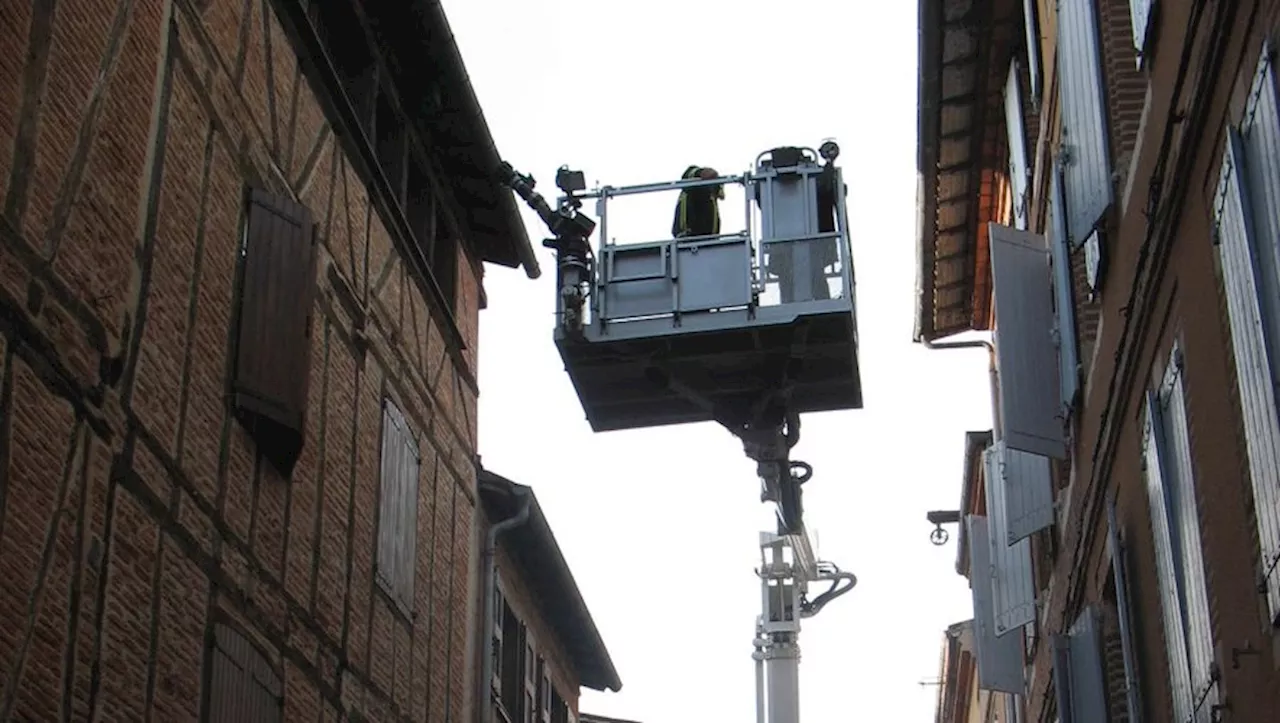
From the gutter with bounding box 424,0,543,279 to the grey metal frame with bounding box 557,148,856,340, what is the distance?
97 centimetres

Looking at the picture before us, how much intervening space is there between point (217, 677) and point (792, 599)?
1872 cm

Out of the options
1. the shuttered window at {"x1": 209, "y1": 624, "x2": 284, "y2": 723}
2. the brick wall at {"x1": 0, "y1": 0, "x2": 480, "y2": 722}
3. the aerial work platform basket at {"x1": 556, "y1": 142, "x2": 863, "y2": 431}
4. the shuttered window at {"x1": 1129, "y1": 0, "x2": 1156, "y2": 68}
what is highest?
the aerial work platform basket at {"x1": 556, "y1": 142, "x2": 863, "y2": 431}

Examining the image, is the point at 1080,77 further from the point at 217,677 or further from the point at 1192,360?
the point at 217,677

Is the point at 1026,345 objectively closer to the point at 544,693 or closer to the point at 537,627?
the point at 537,627

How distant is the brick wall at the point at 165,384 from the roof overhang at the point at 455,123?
1651 mm

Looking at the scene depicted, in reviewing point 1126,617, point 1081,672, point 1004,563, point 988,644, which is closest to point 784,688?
point 988,644

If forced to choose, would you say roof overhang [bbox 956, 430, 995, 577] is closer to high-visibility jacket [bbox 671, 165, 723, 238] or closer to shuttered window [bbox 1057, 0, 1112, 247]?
high-visibility jacket [bbox 671, 165, 723, 238]

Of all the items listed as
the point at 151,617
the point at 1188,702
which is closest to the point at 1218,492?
the point at 1188,702

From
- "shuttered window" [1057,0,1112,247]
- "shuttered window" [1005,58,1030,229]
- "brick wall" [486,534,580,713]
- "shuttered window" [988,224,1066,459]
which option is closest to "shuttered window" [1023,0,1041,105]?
"shuttered window" [1005,58,1030,229]

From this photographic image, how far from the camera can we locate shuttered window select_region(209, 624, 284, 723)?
11.2m

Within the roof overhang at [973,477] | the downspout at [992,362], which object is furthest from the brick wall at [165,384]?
the roof overhang at [973,477]

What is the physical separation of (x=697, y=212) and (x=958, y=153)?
8.58 feet

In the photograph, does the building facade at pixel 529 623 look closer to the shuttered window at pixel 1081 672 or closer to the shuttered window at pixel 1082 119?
the shuttered window at pixel 1081 672

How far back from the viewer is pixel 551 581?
21.7 meters
